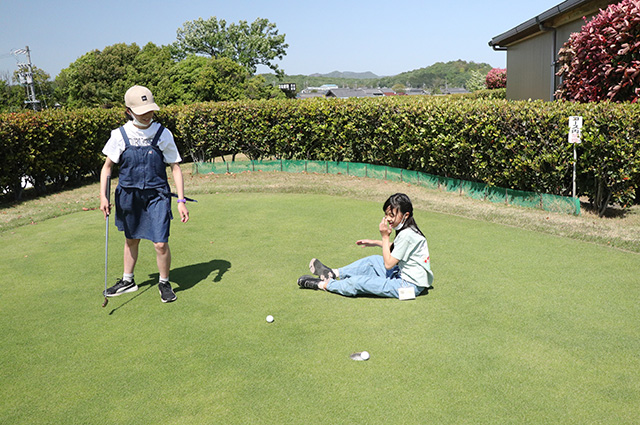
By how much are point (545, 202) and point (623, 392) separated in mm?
6352

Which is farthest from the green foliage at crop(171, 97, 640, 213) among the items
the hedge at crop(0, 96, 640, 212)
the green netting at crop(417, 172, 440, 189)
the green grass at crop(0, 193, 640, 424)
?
the green grass at crop(0, 193, 640, 424)

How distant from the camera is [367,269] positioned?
5.74 metres

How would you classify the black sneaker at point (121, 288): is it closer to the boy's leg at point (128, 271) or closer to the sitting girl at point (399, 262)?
the boy's leg at point (128, 271)

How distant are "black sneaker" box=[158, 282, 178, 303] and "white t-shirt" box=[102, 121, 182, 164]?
4.27 feet

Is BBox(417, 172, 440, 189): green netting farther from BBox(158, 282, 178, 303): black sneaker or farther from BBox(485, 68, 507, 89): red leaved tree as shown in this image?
BBox(485, 68, 507, 89): red leaved tree

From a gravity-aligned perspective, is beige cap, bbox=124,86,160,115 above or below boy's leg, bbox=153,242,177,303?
above

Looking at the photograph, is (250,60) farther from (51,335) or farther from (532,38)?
(51,335)

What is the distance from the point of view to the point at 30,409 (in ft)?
11.7

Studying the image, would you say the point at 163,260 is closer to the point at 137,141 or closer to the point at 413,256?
the point at 137,141

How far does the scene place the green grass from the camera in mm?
3496

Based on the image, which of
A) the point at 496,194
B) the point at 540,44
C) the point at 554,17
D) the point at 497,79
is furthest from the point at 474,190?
the point at 497,79

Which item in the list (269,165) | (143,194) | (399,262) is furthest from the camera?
(269,165)

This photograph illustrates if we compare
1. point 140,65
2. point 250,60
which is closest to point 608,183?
point 140,65

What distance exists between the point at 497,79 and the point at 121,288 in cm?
2997
